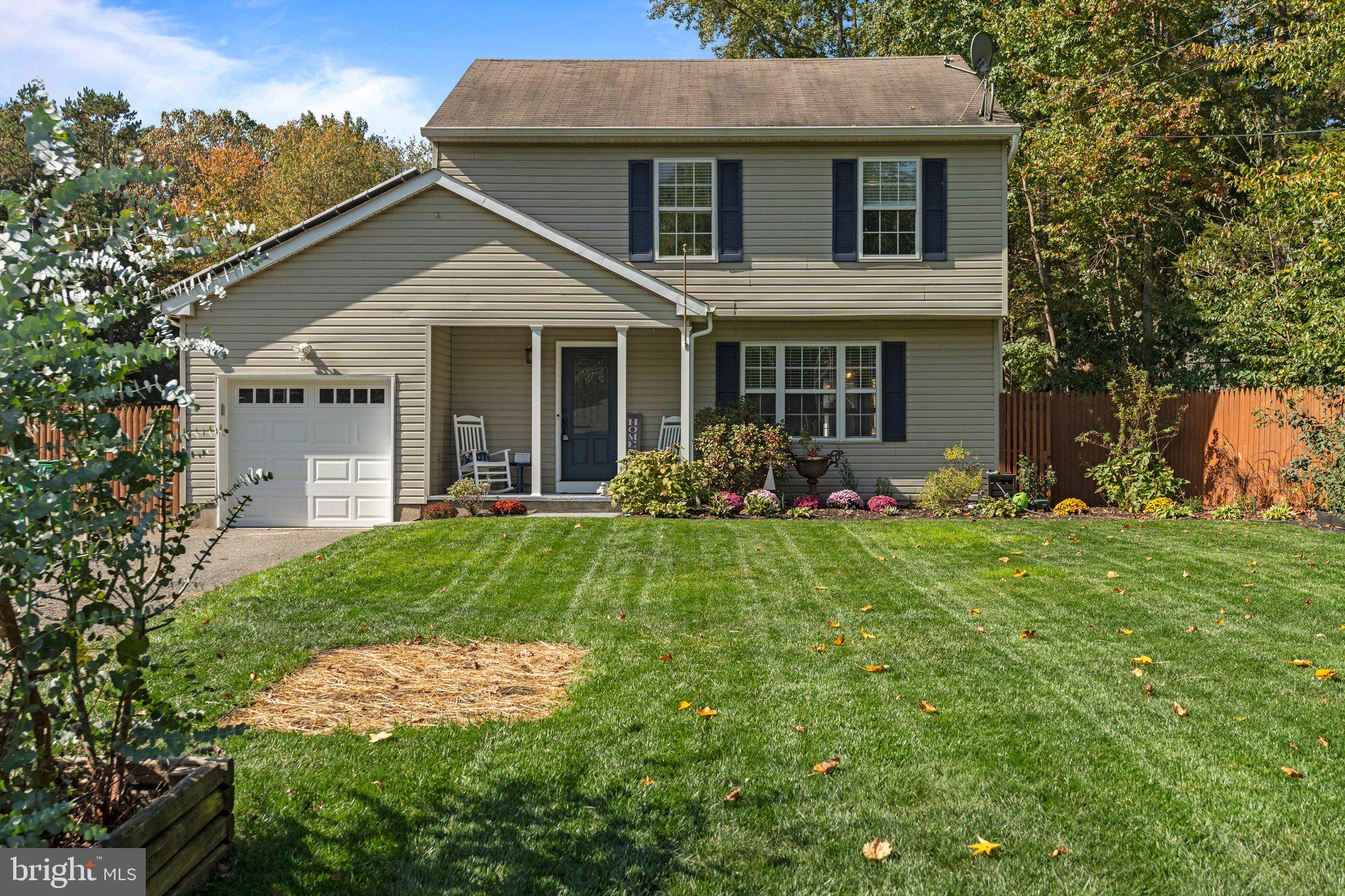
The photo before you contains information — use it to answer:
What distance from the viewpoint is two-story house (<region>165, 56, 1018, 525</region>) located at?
13180 millimetres

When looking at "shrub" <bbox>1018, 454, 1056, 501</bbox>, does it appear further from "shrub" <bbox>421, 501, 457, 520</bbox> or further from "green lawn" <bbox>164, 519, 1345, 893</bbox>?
"shrub" <bbox>421, 501, 457, 520</bbox>

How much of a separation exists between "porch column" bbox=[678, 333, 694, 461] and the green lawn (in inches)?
203

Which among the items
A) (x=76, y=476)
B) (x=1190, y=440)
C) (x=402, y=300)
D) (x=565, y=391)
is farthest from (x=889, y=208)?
(x=76, y=476)

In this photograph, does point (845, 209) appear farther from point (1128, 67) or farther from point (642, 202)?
point (1128, 67)

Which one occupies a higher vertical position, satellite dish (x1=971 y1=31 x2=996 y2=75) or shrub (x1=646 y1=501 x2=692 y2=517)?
satellite dish (x1=971 y1=31 x2=996 y2=75)

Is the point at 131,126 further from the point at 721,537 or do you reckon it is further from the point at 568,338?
the point at 721,537

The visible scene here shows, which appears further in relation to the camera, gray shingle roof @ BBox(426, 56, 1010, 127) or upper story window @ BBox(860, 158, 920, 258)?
gray shingle roof @ BBox(426, 56, 1010, 127)

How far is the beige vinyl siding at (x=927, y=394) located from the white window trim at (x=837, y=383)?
0.38ft

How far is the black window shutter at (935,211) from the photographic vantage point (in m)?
14.5

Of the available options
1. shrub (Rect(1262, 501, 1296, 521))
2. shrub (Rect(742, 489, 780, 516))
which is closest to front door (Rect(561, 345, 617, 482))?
shrub (Rect(742, 489, 780, 516))

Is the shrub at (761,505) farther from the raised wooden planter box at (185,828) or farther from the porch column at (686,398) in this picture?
the raised wooden planter box at (185,828)

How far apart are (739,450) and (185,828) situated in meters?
11.2

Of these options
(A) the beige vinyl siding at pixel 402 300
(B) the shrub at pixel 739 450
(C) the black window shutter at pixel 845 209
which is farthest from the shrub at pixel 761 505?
(C) the black window shutter at pixel 845 209

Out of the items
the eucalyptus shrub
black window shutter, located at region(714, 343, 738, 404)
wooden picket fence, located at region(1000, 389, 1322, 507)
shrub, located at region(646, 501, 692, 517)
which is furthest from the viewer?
black window shutter, located at region(714, 343, 738, 404)
